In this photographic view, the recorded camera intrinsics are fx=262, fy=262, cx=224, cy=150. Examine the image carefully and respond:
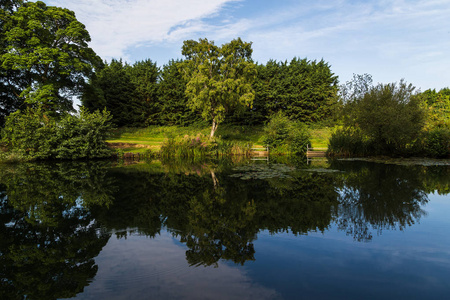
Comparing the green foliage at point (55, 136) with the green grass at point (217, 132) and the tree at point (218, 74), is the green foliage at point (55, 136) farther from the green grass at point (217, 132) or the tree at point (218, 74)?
the green grass at point (217, 132)

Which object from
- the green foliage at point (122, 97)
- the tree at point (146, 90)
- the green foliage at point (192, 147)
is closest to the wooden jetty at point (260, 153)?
the green foliage at point (192, 147)

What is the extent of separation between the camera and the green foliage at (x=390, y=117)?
18609 mm

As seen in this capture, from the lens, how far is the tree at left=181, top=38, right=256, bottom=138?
2652cm

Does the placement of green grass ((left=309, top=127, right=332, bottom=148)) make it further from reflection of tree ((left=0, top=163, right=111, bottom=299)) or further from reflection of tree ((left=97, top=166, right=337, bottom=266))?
reflection of tree ((left=0, top=163, right=111, bottom=299))

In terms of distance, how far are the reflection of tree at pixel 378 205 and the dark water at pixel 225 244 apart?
0.12 feet

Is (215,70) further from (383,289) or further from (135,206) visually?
(383,289)

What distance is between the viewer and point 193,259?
3.96m

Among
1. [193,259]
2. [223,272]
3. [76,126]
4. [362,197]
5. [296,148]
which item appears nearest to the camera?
[223,272]

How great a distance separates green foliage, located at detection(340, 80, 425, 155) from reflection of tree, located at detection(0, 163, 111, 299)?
19.0 m

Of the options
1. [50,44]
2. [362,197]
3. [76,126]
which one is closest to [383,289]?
[362,197]

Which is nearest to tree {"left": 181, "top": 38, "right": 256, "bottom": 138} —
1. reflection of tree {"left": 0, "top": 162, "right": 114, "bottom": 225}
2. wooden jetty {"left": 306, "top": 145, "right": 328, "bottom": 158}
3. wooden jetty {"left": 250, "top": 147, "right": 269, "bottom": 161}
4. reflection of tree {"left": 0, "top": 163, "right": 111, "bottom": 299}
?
wooden jetty {"left": 250, "top": 147, "right": 269, "bottom": 161}

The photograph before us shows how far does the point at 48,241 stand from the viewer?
4.54 meters

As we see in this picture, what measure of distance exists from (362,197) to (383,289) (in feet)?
16.1

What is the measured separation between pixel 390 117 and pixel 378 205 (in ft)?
48.6
